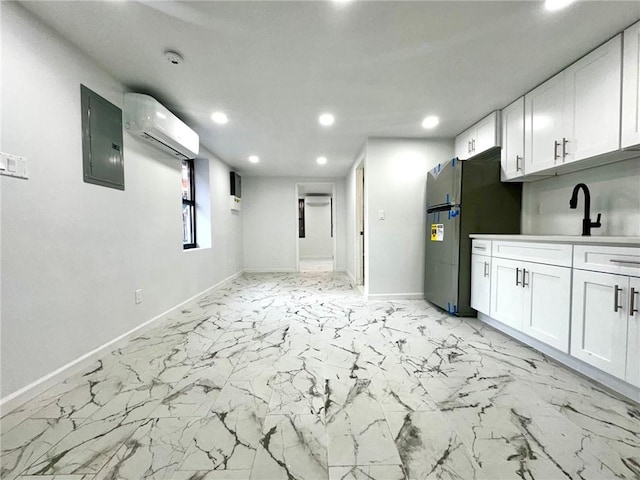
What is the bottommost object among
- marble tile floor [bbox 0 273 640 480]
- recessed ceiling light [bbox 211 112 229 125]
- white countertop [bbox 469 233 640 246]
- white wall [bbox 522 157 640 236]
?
marble tile floor [bbox 0 273 640 480]

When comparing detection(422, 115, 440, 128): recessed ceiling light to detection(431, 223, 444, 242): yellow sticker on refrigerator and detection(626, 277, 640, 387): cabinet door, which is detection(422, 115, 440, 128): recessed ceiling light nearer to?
detection(431, 223, 444, 242): yellow sticker on refrigerator

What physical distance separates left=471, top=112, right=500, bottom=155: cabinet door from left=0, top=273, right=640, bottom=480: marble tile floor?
2024mm

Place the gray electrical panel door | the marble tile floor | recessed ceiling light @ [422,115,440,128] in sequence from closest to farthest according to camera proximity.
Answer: the marble tile floor < the gray electrical panel door < recessed ceiling light @ [422,115,440,128]

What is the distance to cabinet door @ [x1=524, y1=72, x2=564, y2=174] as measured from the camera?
80.9 inches

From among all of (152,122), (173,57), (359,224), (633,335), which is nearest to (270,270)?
(359,224)

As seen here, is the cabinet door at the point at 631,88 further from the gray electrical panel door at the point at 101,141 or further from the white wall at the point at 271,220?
the white wall at the point at 271,220

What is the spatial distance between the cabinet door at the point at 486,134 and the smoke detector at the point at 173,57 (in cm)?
300

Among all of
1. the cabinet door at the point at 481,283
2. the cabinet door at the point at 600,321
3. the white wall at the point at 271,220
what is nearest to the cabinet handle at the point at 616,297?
the cabinet door at the point at 600,321

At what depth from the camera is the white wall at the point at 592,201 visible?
1.85 metres

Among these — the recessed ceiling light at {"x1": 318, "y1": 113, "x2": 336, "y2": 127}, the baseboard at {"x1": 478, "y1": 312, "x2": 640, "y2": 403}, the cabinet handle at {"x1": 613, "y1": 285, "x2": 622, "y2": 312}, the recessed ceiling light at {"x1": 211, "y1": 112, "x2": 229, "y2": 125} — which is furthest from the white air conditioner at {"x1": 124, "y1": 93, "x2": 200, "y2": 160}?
the baseboard at {"x1": 478, "y1": 312, "x2": 640, "y2": 403}

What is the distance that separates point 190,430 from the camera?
1.22m

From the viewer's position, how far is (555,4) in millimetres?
1423

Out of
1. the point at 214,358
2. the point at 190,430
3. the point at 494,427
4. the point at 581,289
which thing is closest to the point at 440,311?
the point at 581,289

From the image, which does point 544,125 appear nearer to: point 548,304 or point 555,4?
point 555,4
